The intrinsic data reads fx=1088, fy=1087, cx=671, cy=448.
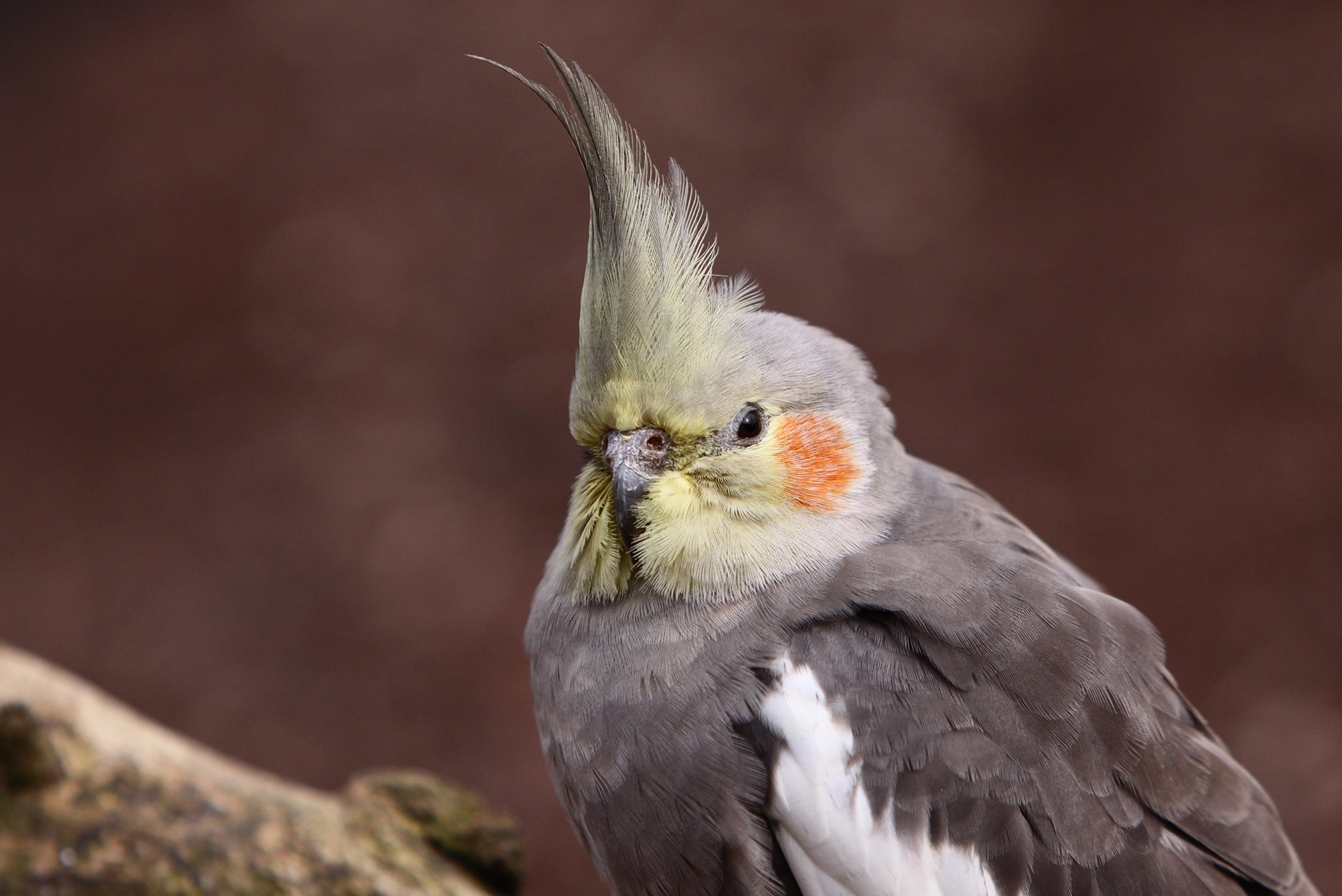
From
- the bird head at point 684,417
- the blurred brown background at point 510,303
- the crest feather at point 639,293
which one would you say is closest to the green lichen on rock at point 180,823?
the bird head at point 684,417

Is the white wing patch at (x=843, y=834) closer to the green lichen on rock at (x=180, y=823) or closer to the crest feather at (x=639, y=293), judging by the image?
the crest feather at (x=639, y=293)

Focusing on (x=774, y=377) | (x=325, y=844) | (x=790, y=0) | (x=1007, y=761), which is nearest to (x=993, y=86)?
(x=790, y=0)

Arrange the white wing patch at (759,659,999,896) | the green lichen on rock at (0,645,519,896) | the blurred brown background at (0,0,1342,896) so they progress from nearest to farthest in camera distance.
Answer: the white wing patch at (759,659,999,896)
the green lichen on rock at (0,645,519,896)
the blurred brown background at (0,0,1342,896)

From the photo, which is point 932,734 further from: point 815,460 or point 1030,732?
point 815,460

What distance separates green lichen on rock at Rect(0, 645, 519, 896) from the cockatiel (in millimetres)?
754

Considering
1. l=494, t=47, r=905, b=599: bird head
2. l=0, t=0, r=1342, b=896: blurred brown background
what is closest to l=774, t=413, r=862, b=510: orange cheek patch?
l=494, t=47, r=905, b=599: bird head

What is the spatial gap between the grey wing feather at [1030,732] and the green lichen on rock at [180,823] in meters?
1.46

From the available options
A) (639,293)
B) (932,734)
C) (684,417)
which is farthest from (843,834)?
(639,293)

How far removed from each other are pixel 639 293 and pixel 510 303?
4.44m

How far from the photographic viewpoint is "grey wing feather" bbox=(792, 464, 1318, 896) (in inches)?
97.5

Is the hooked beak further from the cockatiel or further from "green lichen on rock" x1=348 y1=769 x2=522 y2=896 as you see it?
"green lichen on rock" x1=348 y1=769 x2=522 y2=896

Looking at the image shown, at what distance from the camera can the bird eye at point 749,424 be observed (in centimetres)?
272

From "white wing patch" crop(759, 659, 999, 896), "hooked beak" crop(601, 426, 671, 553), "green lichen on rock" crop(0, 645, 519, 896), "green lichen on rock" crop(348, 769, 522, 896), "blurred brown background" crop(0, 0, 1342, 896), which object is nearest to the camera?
"white wing patch" crop(759, 659, 999, 896)

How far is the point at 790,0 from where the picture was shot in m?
7.23
